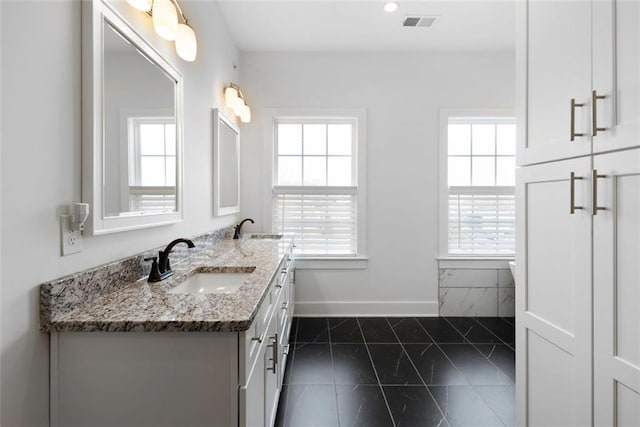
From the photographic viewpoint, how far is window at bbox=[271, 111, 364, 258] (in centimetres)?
357

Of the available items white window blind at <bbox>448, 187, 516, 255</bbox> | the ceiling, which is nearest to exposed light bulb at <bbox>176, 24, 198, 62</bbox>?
the ceiling

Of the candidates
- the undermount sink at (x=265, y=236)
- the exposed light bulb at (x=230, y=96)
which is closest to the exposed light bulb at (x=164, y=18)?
the exposed light bulb at (x=230, y=96)

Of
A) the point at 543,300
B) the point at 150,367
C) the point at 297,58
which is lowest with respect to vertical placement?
→ the point at 150,367

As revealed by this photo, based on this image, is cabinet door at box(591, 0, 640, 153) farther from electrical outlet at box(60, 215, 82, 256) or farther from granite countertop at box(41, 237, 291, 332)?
electrical outlet at box(60, 215, 82, 256)

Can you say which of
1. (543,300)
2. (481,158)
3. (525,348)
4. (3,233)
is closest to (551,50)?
(543,300)

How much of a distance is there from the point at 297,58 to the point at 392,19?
1.03m

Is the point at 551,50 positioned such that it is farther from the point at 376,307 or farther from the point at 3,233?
the point at 376,307

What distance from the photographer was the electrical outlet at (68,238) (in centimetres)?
106

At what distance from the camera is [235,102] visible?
2938 mm

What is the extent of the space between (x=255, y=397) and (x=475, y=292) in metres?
2.99

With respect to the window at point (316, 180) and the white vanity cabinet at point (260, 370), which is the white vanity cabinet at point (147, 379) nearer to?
the white vanity cabinet at point (260, 370)

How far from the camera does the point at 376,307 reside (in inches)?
139

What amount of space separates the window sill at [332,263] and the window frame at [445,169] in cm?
82

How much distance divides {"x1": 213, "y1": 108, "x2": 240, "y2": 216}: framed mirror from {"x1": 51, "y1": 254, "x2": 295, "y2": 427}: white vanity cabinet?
1.66m
